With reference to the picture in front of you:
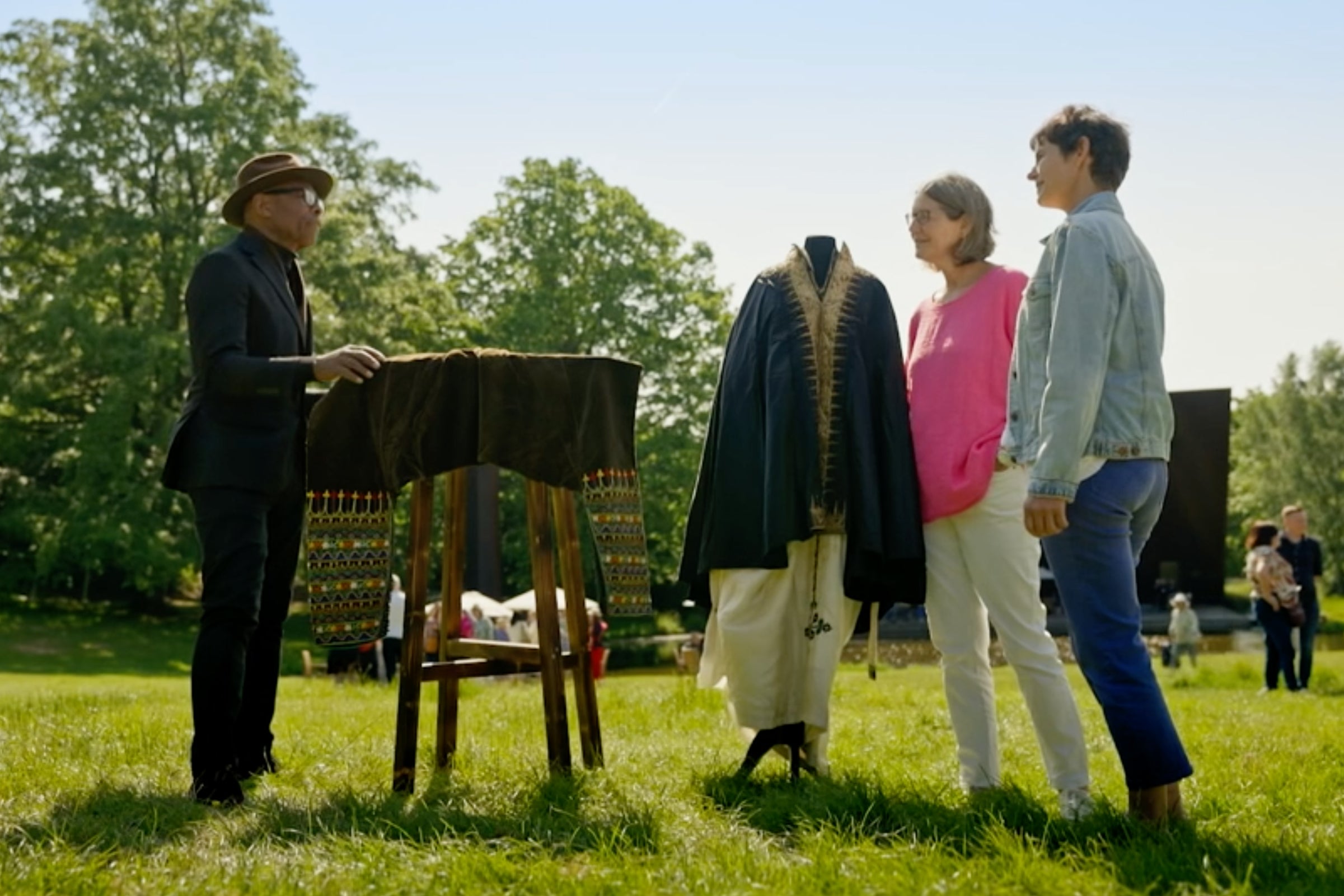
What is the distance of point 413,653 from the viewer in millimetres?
5195

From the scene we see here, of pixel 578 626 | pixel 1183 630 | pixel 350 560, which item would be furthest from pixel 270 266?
pixel 1183 630

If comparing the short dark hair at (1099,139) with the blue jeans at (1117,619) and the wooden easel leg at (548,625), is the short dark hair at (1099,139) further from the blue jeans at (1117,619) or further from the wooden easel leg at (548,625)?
the wooden easel leg at (548,625)

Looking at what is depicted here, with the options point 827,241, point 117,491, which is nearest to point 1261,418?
point 117,491

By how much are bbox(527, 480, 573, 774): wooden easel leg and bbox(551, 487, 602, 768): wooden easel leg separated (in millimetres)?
123

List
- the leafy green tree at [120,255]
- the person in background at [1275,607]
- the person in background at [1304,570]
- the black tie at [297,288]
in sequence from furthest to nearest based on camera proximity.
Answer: the leafy green tree at [120,255]
the person in background at [1304,570]
the person in background at [1275,607]
the black tie at [297,288]

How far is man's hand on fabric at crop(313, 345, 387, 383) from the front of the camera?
5023mm

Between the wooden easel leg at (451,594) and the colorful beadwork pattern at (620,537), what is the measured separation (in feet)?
1.81

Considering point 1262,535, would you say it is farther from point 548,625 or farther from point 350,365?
point 350,365

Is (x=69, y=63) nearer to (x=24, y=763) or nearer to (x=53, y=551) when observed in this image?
(x=53, y=551)

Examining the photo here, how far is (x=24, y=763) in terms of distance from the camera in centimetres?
556

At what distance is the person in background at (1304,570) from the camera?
15336 mm

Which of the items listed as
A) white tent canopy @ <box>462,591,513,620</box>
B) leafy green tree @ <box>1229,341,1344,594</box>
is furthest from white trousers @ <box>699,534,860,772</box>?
leafy green tree @ <box>1229,341,1344,594</box>

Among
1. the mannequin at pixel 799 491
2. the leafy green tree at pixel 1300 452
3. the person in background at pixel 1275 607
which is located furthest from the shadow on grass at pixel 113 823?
the leafy green tree at pixel 1300 452

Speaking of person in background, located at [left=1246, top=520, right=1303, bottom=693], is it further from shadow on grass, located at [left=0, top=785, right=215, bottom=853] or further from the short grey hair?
shadow on grass, located at [left=0, top=785, right=215, bottom=853]
